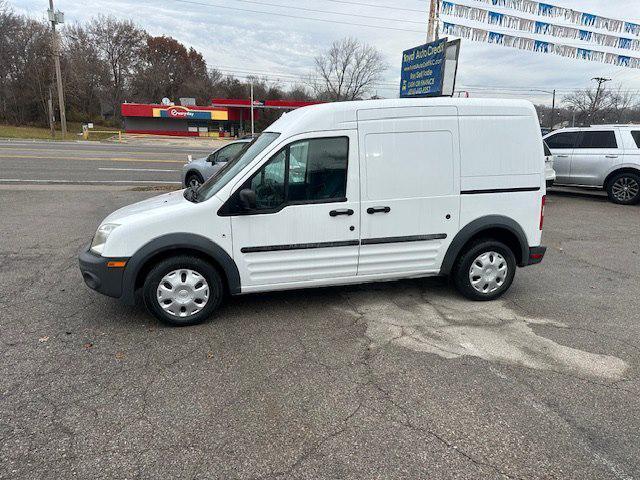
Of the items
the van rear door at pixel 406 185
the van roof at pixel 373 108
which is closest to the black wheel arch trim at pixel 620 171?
the van roof at pixel 373 108

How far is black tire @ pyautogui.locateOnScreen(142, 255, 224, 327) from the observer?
4.01 meters

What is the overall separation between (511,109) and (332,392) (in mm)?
3480

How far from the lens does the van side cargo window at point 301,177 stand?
13.4 ft

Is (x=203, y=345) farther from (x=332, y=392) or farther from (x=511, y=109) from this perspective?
(x=511, y=109)

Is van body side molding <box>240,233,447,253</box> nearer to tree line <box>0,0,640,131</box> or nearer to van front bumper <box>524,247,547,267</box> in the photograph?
van front bumper <box>524,247,547,267</box>

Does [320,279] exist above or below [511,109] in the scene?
below

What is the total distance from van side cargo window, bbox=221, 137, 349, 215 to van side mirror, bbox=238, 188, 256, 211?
50 mm

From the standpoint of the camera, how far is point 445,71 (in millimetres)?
10742

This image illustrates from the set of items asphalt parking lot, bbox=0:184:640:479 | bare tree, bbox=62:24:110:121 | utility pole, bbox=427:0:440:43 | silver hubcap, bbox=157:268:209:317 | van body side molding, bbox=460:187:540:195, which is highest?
bare tree, bbox=62:24:110:121

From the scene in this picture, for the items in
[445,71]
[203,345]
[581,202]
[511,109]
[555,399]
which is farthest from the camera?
[581,202]

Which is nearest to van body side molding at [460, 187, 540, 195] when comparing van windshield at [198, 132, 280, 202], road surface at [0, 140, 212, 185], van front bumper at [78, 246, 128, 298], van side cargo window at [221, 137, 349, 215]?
van side cargo window at [221, 137, 349, 215]

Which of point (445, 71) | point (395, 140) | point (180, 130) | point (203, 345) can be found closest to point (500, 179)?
point (395, 140)

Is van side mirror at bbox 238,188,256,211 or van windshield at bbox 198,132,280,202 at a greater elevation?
van windshield at bbox 198,132,280,202

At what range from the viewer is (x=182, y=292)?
407 centimetres
